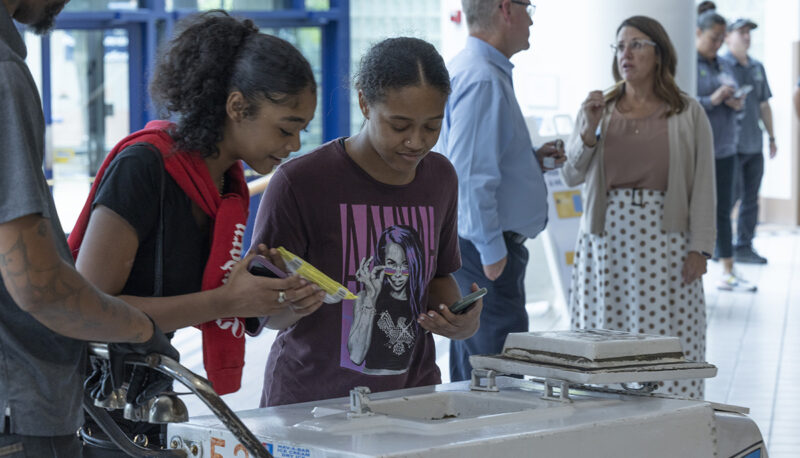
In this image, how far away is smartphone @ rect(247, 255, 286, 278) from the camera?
1994 mm

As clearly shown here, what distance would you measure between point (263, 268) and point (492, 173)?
1.69m

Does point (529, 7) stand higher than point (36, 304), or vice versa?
point (529, 7)

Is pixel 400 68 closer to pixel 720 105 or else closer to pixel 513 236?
pixel 513 236

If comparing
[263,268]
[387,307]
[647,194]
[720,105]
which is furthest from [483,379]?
[720,105]

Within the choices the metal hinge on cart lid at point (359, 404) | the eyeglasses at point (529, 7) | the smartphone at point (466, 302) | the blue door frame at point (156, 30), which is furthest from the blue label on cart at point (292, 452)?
the blue door frame at point (156, 30)

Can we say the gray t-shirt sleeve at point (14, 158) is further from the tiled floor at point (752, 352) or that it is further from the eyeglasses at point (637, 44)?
the tiled floor at point (752, 352)

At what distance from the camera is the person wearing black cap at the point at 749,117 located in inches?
356

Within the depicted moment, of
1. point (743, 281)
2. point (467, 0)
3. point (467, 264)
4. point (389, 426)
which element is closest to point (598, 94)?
point (467, 0)

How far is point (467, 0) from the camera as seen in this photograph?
3871mm

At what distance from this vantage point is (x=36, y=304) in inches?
55.5

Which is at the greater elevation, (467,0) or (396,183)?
(467,0)

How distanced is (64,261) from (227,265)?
1.71ft

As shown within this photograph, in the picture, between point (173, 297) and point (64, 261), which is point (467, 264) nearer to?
point (173, 297)

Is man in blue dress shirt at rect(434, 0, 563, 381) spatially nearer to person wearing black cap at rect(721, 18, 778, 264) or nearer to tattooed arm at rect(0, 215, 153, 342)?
tattooed arm at rect(0, 215, 153, 342)
